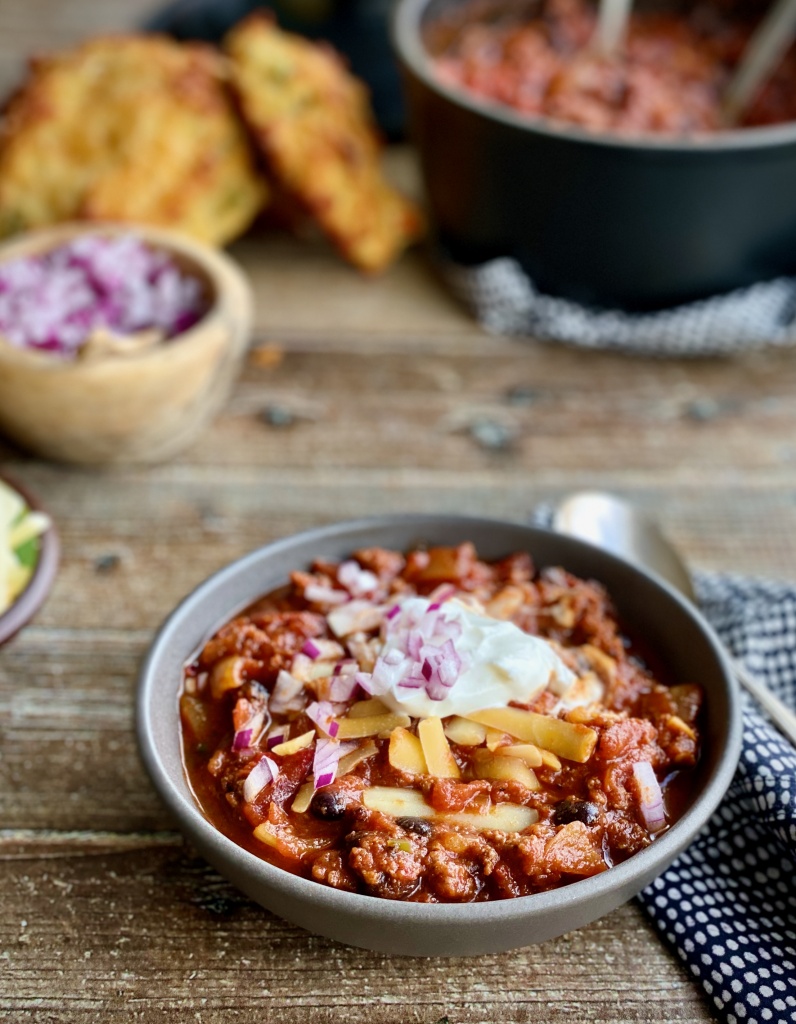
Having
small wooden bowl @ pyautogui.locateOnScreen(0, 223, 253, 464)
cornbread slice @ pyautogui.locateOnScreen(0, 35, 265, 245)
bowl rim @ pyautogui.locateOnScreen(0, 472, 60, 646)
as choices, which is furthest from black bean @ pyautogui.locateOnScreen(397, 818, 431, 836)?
cornbread slice @ pyautogui.locateOnScreen(0, 35, 265, 245)

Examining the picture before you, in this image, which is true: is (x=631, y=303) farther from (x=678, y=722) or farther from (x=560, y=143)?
(x=678, y=722)

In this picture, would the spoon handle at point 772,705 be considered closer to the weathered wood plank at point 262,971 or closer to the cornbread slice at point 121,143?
the weathered wood plank at point 262,971

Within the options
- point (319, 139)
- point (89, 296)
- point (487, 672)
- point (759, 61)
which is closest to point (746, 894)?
point (487, 672)

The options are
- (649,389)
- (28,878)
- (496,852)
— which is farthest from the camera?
(649,389)

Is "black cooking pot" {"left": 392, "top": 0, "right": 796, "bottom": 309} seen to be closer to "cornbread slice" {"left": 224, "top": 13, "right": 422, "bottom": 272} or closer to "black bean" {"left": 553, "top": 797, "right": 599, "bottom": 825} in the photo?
"cornbread slice" {"left": 224, "top": 13, "right": 422, "bottom": 272}

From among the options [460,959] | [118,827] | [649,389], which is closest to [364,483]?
[649,389]

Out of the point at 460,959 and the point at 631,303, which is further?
the point at 631,303

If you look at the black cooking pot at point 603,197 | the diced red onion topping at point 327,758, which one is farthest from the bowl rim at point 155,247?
the diced red onion topping at point 327,758
